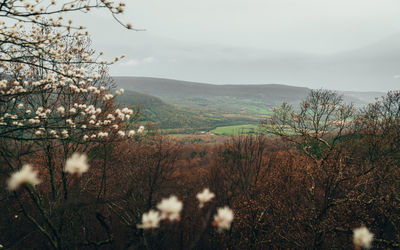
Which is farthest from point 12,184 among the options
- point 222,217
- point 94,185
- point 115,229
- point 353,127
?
point 353,127

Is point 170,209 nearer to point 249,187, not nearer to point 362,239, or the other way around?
point 362,239

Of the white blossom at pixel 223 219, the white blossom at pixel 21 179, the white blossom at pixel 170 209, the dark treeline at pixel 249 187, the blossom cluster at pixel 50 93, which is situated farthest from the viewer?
the dark treeline at pixel 249 187

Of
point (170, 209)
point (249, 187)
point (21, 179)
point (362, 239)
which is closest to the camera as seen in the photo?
point (21, 179)

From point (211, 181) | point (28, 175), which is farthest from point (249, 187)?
point (28, 175)

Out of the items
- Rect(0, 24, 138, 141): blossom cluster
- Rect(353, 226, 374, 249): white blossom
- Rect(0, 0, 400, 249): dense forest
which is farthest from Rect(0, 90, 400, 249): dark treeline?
Rect(353, 226, 374, 249): white blossom

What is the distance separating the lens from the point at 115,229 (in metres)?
27.0

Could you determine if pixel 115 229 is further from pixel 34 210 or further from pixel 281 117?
pixel 281 117

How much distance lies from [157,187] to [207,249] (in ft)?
40.2

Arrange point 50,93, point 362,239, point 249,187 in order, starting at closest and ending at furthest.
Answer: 1. point 362,239
2. point 50,93
3. point 249,187

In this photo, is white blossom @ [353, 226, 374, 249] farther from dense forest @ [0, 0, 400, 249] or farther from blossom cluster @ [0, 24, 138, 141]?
dense forest @ [0, 0, 400, 249]

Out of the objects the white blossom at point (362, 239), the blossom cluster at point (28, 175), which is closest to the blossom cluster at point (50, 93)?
the blossom cluster at point (28, 175)

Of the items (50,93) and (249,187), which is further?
(249,187)

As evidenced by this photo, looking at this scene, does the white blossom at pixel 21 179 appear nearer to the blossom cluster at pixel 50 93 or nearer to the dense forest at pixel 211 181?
the blossom cluster at pixel 50 93

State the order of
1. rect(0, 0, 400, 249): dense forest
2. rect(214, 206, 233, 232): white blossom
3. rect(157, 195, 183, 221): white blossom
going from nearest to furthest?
1. rect(157, 195, 183, 221): white blossom
2. rect(214, 206, 233, 232): white blossom
3. rect(0, 0, 400, 249): dense forest
